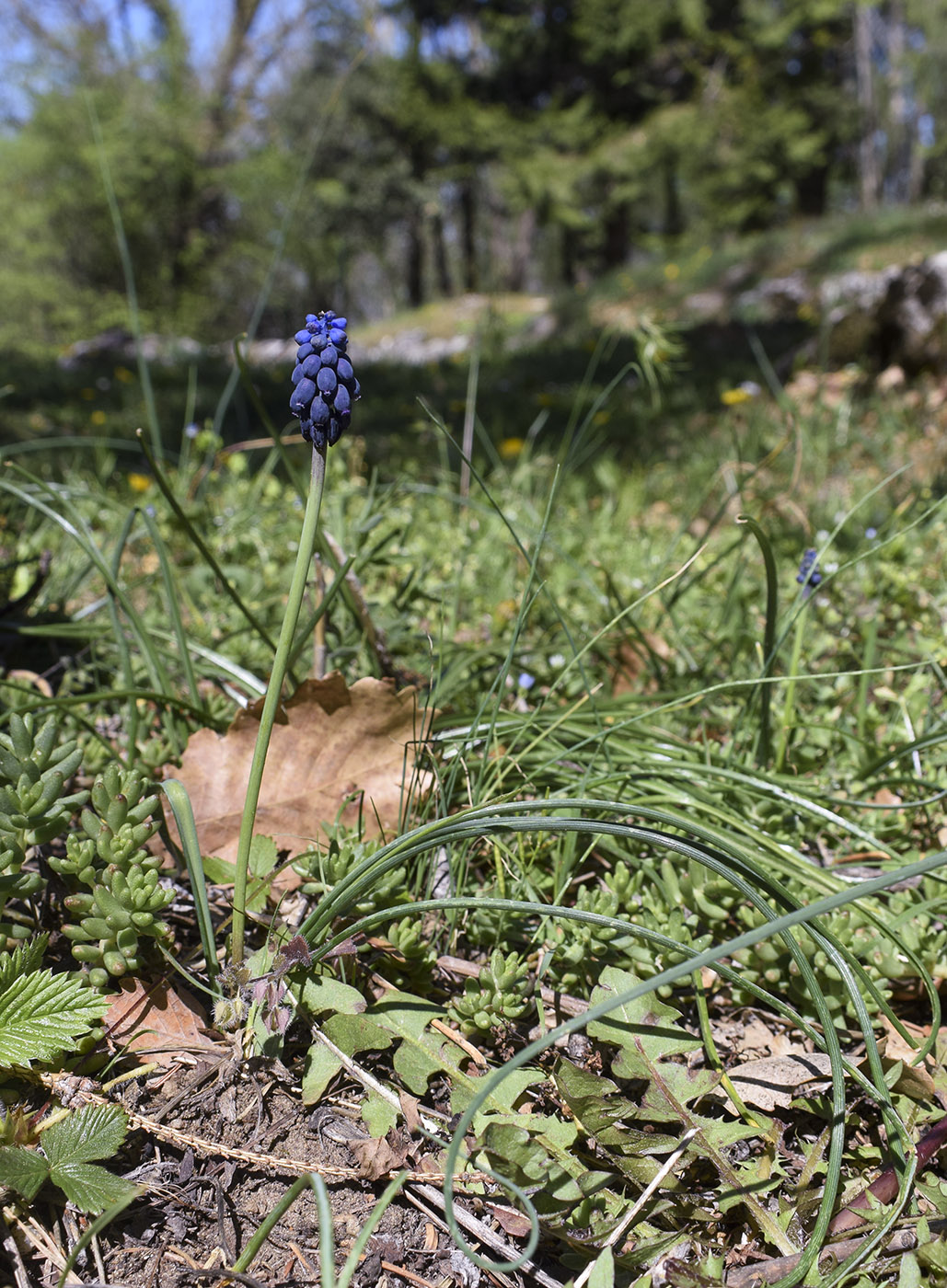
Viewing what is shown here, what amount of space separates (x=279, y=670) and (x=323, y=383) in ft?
0.95

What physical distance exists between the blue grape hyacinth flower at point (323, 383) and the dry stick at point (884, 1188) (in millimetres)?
964

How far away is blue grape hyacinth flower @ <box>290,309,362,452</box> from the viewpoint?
852mm

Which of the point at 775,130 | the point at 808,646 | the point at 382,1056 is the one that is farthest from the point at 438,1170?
the point at 775,130

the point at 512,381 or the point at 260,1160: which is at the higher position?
the point at 512,381

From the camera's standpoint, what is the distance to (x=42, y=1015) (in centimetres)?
96

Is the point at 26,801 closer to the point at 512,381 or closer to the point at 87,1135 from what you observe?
the point at 87,1135

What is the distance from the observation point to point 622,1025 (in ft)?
3.55

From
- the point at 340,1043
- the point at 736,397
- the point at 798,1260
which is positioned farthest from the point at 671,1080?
the point at 736,397

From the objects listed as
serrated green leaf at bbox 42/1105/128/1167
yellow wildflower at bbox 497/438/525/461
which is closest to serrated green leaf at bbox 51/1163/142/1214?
serrated green leaf at bbox 42/1105/128/1167

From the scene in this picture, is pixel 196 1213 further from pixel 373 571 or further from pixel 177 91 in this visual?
pixel 177 91

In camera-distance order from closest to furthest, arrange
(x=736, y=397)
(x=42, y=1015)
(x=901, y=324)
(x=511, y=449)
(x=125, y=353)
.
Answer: (x=42, y=1015)
(x=511, y=449)
(x=736, y=397)
(x=901, y=324)
(x=125, y=353)

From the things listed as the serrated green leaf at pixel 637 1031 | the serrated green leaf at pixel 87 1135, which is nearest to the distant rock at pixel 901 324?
the serrated green leaf at pixel 637 1031

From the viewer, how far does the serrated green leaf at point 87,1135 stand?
0.89 m

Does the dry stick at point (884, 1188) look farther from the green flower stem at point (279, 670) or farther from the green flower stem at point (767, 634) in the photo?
the green flower stem at point (279, 670)
